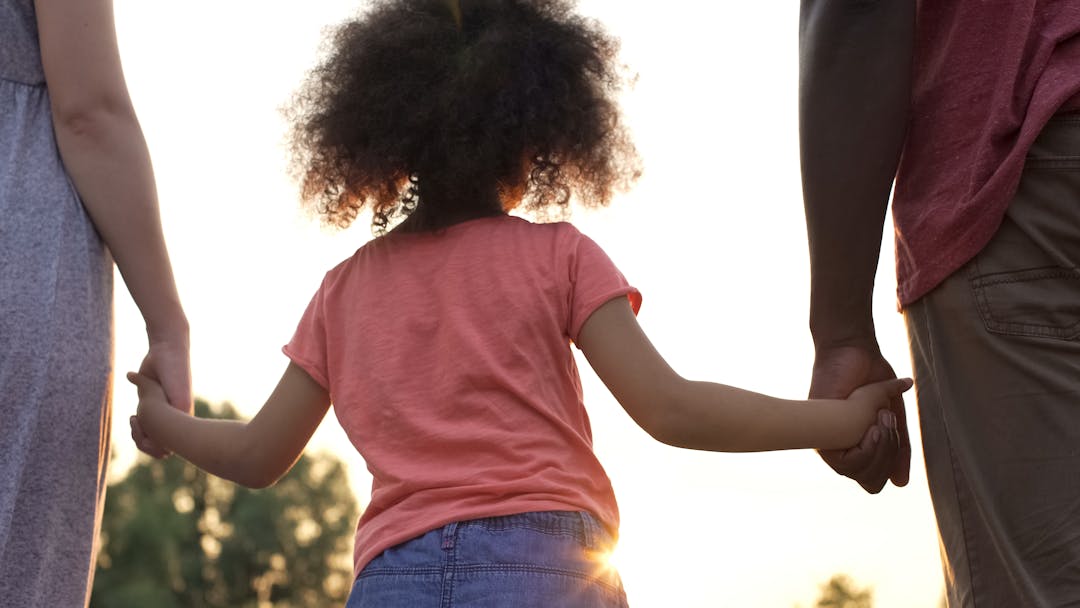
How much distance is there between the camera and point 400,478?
2.24 m

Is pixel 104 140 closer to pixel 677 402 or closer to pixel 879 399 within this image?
pixel 677 402

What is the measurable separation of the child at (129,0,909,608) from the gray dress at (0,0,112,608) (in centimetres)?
35

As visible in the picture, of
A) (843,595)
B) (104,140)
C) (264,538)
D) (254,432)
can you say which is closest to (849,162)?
(254,432)

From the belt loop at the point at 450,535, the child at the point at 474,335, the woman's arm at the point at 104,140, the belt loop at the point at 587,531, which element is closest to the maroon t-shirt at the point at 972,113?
the child at the point at 474,335

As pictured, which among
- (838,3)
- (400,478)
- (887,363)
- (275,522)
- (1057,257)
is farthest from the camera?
(275,522)

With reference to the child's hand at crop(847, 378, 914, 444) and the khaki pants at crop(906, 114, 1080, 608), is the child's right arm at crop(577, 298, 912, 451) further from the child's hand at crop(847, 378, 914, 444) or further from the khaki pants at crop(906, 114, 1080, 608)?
the khaki pants at crop(906, 114, 1080, 608)

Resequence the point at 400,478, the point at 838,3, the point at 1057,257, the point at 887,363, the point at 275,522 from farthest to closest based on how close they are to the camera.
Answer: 1. the point at 275,522
2. the point at 887,363
3. the point at 838,3
4. the point at 400,478
5. the point at 1057,257

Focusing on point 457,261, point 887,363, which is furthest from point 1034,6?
point 457,261

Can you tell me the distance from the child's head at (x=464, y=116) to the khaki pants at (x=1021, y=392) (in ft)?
2.45

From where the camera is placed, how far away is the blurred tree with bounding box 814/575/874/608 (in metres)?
28.2

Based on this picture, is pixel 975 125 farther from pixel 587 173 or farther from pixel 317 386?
pixel 317 386

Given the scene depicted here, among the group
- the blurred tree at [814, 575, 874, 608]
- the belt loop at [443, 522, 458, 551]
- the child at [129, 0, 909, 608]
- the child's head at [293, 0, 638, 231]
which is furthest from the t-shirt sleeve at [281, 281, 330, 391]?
the blurred tree at [814, 575, 874, 608]

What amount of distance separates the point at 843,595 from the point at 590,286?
28.1m

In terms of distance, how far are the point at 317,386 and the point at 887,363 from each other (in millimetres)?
1123
